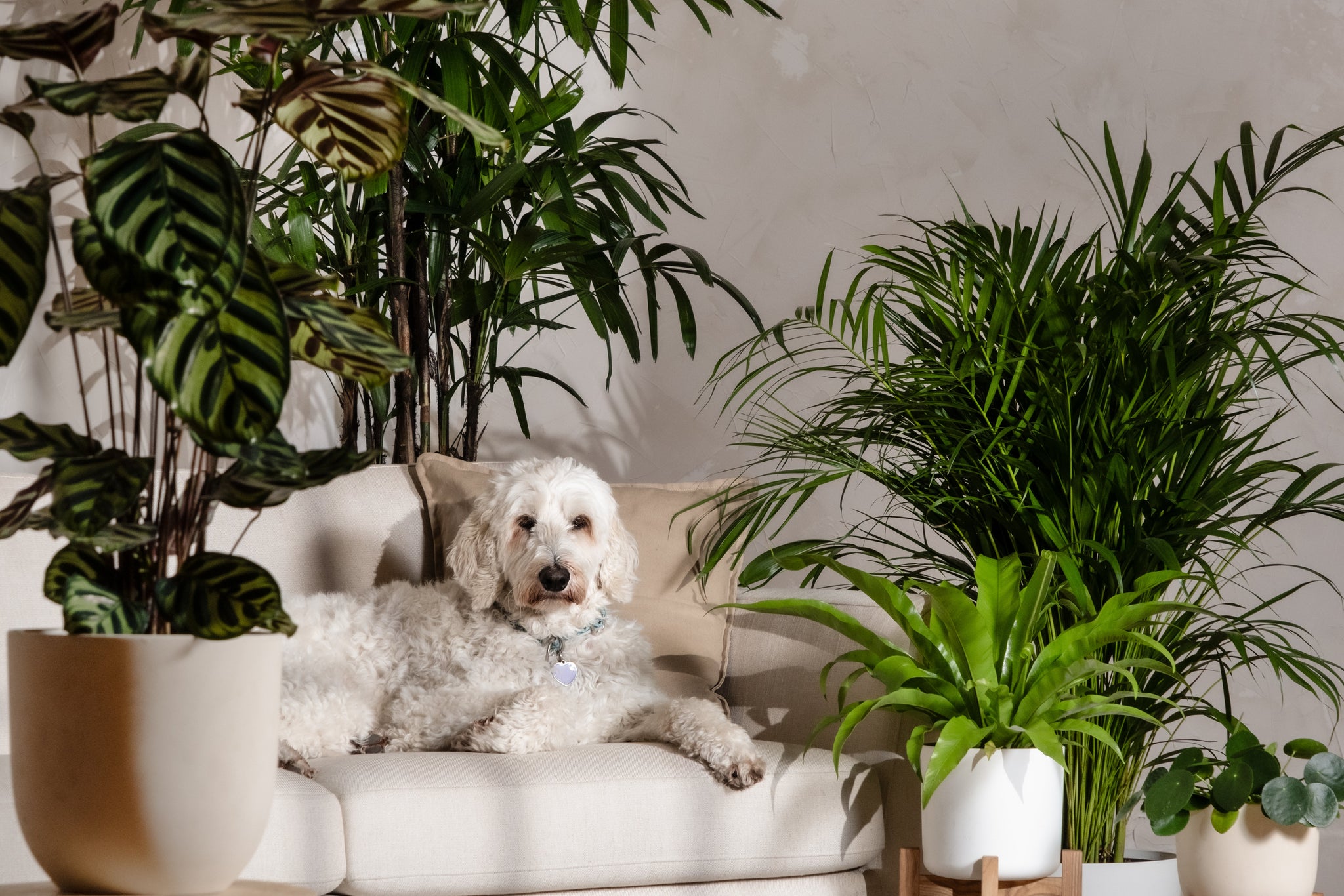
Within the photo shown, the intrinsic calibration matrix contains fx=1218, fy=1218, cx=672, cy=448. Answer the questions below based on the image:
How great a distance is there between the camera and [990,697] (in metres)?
2.07

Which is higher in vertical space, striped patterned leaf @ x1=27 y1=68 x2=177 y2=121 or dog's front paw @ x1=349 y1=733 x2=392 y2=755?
striped patterned leaf @ x1=27 y1=68 x2=177 y2=121

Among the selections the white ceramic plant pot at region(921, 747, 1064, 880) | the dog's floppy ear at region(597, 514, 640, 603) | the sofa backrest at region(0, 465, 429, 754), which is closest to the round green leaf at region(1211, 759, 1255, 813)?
the white ceramic plant pot at region(921, 747, 1064, 880)

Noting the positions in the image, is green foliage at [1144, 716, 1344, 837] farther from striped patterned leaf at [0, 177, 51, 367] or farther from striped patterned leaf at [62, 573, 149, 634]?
striped patterned leaf at [0, 177, 51, 367]

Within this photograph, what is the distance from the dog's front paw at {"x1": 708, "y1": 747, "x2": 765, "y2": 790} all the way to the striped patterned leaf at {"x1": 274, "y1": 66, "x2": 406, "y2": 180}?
128cm

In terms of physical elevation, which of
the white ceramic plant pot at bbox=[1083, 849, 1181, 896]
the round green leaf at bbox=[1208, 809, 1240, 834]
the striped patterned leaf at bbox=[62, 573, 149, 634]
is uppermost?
the striped patterned leaf at bbox=[62, 573, 149, 634]

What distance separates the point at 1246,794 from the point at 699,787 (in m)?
0.96

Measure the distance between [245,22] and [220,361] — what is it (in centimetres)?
25

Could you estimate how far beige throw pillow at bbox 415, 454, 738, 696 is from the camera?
2.56 m

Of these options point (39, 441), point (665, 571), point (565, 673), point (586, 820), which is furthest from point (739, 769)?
point (39, 441)

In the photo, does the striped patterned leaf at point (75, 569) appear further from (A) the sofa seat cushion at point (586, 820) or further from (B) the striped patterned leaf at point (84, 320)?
(A) the sofa seat cushion at point (586, 820)

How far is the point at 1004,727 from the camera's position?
2033 mm

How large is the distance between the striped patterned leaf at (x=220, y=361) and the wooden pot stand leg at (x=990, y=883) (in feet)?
4.89


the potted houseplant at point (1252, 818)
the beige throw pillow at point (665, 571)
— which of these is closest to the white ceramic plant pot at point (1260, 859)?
the potted houseplant at point (1252, 818)

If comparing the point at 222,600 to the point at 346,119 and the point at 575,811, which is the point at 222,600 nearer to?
the point at 346,119
